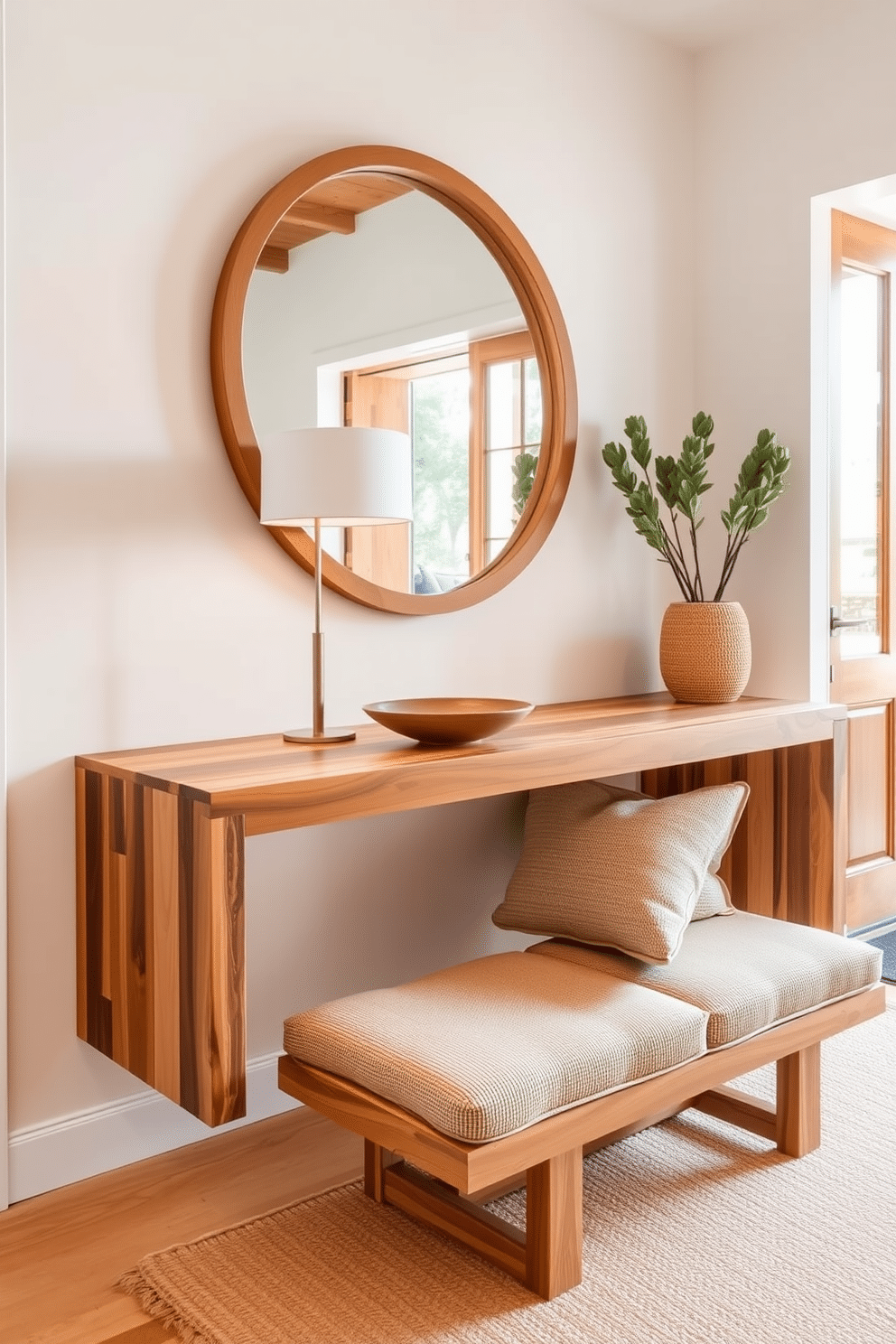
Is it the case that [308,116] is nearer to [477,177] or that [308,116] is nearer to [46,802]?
[477,177]

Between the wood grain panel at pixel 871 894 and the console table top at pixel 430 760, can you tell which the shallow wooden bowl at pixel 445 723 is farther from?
the wood grain panel at pixel 871 894

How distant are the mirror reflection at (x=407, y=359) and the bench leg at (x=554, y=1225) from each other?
1254 millimetres

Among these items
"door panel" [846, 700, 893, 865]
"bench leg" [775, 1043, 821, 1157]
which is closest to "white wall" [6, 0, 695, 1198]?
"bench leg" [775, 1043, 821, 1157]

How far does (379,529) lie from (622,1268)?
1.46 metres

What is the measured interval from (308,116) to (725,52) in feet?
4.59

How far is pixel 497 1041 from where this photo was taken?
66.4 inches

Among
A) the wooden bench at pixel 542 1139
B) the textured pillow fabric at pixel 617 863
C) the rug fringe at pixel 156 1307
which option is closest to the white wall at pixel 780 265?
the textured pillow fabric at pixel 617 863

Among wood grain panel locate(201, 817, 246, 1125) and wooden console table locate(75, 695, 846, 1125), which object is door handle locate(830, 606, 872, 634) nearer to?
wooden console table locate(75, 695, 846, 1125)

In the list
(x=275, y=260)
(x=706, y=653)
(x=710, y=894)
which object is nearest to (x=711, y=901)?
(x=710, y=894)

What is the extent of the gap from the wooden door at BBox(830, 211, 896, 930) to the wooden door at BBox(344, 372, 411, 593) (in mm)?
1369

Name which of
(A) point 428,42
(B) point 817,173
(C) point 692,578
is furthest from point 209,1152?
(B) point 817,173

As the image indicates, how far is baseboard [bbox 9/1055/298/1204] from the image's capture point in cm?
200

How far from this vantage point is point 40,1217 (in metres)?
1.94

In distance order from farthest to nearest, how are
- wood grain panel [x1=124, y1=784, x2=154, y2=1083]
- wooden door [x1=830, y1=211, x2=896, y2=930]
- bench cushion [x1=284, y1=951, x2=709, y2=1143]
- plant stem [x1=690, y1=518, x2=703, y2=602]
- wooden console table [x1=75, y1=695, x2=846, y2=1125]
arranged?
wooden door [x1=830, y1=211, x2=896, y2=930] → plant stem [x1=690, y1=518, x2=703, y2=602] → wood grain panel [x1=124, y1=784, x2=154, y2=1083] → wooden console table [x1=75, y1=695, x2=846, y2=1125] → bench cushion [x1=284, y1=951, x2=709, y2=1143]
